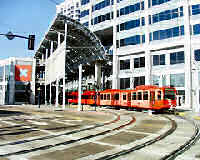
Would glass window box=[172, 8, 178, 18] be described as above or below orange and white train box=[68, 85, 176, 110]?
→ above

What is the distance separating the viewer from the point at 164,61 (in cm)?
4134

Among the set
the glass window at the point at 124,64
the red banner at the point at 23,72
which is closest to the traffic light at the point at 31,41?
the glass window at the point at 124,64

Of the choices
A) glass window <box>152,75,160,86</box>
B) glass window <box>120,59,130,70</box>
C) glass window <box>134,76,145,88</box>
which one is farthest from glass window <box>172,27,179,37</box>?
glass window <box>120,59,130,70</box>

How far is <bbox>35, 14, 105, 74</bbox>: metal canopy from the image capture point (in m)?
44.3

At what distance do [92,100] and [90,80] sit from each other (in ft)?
79.8

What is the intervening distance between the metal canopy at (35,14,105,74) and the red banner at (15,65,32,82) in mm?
8502

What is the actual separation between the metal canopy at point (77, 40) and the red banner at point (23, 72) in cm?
850

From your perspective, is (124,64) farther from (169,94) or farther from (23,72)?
(23,72)

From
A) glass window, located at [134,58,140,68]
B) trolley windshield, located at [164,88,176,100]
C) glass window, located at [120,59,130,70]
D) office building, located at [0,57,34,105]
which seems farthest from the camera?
office building, located at [0,57,34,105]

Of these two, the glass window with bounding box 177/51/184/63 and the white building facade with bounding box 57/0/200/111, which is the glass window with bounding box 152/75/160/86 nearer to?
the white building facade with bounding box 57/0/200/111

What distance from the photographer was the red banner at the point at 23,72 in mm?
58397

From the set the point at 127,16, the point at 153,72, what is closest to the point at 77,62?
the point at 127,16

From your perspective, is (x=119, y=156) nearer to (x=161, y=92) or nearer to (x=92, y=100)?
(x=161, y=92)

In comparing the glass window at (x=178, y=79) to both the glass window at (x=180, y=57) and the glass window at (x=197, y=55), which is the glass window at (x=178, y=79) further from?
the glass window at (x=197, y=55)
